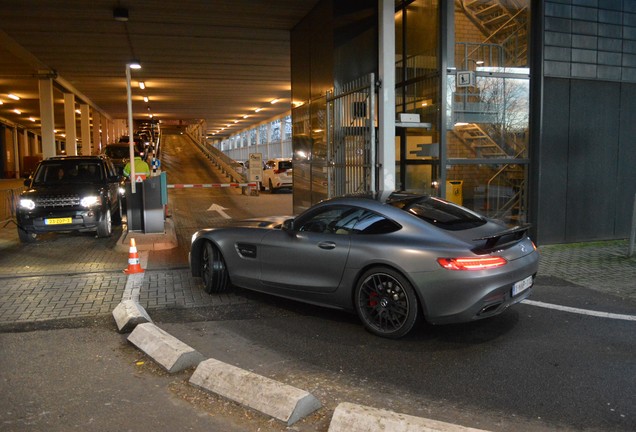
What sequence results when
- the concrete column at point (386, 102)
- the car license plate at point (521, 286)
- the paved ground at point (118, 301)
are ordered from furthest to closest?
1. the concrete column at point (386, 102)
2. the car license plate at point (521, 286)
3. the paved ground at point (118, 301)

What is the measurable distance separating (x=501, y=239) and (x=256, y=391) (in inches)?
109

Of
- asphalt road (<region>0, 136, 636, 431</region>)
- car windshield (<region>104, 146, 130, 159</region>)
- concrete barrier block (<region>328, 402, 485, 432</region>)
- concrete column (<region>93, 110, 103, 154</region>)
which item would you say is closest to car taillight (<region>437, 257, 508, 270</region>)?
asphalt road (<region>0, 136, 636, 431</region>)

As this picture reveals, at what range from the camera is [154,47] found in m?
16.8

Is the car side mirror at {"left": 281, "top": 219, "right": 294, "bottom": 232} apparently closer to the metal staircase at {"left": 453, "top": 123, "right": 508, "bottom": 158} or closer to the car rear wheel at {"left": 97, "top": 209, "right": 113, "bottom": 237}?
the metal staircase at {"left": 453, "top": 123, "right": 508, "bottom": 158}

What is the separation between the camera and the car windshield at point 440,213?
18.2 feet

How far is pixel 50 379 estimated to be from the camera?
14.9ft

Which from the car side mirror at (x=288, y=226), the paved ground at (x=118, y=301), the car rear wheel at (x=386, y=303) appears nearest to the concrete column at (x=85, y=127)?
the paved ground at (x=118, y=301)

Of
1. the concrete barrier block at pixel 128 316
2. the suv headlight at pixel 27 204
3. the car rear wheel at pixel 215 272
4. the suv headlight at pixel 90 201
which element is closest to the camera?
the concrete barrier block at pixel 128 316

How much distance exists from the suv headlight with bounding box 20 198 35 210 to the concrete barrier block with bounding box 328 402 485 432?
9583 millimetres

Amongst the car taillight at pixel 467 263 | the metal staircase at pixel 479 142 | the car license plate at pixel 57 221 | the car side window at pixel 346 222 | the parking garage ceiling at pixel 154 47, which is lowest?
the car license plate at pixel 57 221

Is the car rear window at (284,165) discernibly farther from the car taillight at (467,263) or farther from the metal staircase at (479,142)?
the car taillight at (467,263)

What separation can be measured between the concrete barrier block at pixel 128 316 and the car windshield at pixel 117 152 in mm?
21163

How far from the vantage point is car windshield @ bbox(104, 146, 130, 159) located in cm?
2584

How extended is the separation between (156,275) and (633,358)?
6.17 m
